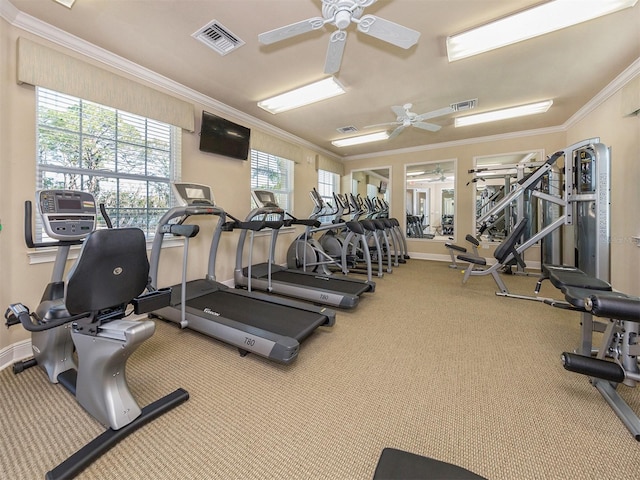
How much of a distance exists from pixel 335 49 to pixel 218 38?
1177 mm

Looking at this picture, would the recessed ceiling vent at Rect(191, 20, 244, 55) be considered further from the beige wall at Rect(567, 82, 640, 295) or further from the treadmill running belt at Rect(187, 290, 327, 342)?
the beige wall at Rect(567, 82, 640, 295)

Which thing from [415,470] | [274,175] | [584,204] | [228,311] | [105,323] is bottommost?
[415,470]

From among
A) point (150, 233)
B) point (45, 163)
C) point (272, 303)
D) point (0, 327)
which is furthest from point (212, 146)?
point (0, 327)

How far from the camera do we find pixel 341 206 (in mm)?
5191

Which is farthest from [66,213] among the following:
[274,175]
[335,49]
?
[274,175]

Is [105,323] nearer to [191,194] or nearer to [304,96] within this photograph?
[191,194]

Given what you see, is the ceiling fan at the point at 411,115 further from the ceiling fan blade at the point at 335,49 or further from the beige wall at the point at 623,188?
the beige wall at the point at 623,188

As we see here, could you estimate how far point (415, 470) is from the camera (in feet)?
3.20

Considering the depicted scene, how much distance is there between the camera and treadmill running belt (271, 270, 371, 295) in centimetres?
335

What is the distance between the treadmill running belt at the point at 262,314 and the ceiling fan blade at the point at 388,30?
2456 millimetres

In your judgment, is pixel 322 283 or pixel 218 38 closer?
pixel 218 38

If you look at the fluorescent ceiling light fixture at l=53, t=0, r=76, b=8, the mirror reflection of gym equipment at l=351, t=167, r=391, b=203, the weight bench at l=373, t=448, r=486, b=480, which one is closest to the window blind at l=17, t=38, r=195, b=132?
the fluorescent ceiling light fixture at l=53, t=0, r=76, b=8

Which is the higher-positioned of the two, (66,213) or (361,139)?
(361,139)

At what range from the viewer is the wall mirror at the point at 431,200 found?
627 cm
